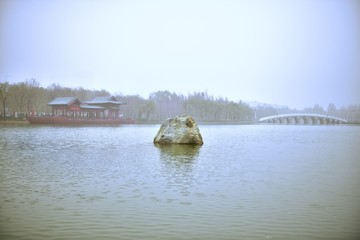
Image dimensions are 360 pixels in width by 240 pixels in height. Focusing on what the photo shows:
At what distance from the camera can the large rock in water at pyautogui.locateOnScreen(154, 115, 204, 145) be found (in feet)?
77.1

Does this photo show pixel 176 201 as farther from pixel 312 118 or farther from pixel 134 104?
pixel 312 118

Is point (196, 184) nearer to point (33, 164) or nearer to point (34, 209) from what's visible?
point (34, 209)

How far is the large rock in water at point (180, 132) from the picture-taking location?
23500mm

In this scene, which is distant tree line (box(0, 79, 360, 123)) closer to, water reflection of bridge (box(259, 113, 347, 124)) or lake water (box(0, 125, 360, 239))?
water reflection of bridge (box(259, 113, 347, 124))

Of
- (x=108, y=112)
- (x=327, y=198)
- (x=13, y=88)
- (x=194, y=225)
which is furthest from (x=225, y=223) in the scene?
(x=108, y=112)

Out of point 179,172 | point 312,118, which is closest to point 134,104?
point 312,118

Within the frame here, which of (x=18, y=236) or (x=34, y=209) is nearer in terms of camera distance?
(x=18, y=236)

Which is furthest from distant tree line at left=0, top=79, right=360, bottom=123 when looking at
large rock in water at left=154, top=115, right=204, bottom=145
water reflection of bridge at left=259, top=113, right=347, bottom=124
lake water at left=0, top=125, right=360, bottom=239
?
lake water at left=0, top=125, right=360, bottom=239

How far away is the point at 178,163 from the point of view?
14.4 meters

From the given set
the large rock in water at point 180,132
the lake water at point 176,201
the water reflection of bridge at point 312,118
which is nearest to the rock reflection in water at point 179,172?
the lake water at point 176,201

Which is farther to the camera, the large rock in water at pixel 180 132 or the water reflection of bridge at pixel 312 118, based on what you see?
the water reflection of bridge at pixel 312 118

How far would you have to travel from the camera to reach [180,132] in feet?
77.0

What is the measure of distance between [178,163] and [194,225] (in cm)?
799

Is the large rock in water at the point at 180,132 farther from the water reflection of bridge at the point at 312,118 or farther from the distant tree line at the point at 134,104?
the water reflection of bridge at the point at 312,118
